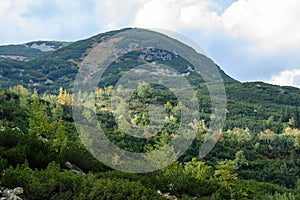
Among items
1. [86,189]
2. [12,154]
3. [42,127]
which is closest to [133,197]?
[86,189]

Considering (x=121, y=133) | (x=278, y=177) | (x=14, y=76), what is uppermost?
(x=14, y=76)

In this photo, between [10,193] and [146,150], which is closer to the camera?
[10,193]

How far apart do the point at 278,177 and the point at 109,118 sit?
33171 millimetres

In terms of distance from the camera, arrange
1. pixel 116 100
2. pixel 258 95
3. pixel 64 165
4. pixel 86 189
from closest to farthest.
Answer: pixel 86 189 → pixel 64 165 → pixel 116 100 → pixel 258 95

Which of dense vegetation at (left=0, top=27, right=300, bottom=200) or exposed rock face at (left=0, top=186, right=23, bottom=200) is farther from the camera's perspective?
dense vegetation at (left=0, top=27, right=300, bottom=200)

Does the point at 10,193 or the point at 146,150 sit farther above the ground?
the point at 10,193

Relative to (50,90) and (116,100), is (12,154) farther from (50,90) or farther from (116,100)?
(50,90)

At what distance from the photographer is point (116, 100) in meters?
95.1

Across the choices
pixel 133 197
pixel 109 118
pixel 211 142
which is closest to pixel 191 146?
pixel 211 142

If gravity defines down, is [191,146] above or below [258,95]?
below

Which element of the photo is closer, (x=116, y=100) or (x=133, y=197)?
(x=133, y=197)

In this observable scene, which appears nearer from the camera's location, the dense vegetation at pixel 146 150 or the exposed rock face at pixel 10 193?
the exposed rock face at pixel 10 193

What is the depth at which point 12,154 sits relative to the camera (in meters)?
12.1

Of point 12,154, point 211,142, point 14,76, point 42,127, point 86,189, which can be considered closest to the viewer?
point 86,189
